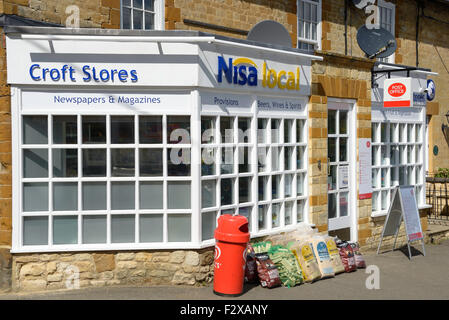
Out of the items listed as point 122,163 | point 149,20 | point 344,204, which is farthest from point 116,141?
point 344,204

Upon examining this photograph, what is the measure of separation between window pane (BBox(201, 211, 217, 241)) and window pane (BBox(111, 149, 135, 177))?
1.21 metres

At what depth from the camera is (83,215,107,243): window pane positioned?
25.9 ft

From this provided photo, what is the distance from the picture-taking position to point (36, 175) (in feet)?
25.7

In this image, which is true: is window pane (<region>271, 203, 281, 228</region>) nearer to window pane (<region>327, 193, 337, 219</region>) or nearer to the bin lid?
window pane (<region>327, 193, 337, 219</region>)

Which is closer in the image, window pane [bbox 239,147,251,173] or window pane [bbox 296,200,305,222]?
window pane [bbox 239,147,251,173]

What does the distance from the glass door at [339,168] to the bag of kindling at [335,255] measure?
1.46 metres

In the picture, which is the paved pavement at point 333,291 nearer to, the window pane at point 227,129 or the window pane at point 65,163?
the window pane at point 65,163

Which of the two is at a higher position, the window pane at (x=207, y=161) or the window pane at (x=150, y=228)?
the window pane at (x=207, y=161)

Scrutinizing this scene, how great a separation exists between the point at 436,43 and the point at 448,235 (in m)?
6.67

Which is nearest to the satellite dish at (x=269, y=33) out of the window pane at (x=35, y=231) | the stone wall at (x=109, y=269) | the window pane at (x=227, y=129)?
the window pane at (x=227, y=129)

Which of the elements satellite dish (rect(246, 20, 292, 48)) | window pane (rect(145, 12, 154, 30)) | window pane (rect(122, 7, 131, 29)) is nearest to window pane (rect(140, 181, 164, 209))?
satellite dish (rect(246, 20, 292, 48))

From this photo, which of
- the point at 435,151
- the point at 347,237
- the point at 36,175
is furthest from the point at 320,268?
the point at 435,151

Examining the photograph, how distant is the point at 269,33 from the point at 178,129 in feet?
8.87

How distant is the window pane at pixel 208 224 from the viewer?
26.9ft
